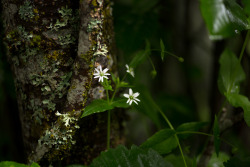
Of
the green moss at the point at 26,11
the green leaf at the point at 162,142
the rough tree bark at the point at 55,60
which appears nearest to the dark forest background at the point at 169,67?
the green leaf at the point at 162,142

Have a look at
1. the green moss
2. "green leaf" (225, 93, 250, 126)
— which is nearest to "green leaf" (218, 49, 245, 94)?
"green leaf" (225, 93, 250, 126)

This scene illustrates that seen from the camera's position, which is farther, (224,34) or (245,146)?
(245,146)

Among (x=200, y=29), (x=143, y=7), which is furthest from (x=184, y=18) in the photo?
(x=143, y=7)

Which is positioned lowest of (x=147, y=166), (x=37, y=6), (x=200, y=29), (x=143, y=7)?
(x=147, y=166)

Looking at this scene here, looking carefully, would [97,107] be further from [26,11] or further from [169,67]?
[169,67]

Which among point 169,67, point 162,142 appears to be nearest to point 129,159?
point 162,142

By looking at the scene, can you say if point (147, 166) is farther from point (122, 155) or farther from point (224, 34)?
point (224, 34)

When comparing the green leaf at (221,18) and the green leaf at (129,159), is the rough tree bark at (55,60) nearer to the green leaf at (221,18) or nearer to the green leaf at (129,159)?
the green leaf at (129,159)

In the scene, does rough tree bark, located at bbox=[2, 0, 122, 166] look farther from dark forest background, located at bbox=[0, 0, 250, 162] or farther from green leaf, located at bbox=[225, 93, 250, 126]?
green leaf, located at bbox=[225, 93, 250, 126]
